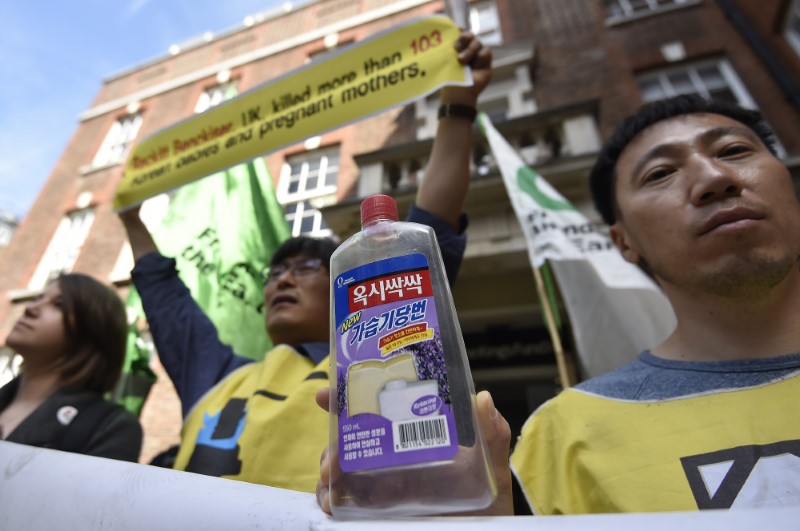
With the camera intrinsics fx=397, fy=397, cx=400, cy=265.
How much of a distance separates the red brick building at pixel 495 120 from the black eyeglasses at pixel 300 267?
1.41m

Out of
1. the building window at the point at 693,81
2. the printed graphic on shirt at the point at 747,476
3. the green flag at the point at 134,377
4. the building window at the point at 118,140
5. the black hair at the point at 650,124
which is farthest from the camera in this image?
the building window at the point at 118,140

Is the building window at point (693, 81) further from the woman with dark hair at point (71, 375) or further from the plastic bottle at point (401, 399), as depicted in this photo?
the woman with dark hair at point (71, 375)

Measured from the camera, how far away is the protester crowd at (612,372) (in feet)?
2.98

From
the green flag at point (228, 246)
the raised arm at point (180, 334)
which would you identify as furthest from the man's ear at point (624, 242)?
the green flag at point (228, 246)

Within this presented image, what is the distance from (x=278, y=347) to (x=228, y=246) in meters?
1.73

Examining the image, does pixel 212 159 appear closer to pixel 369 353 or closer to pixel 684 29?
pixel 369 353

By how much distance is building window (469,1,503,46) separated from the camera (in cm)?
855

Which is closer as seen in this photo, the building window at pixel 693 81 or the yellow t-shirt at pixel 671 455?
the yellow t-shirt at pixel 671 455

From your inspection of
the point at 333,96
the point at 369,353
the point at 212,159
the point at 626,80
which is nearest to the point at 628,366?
the point at 369,353

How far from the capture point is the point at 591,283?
9.20ft

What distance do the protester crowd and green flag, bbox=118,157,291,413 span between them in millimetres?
772

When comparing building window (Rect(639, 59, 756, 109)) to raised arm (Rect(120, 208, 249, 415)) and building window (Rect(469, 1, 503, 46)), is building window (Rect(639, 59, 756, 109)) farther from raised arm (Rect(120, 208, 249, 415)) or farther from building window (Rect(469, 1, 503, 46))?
raised arm (Rect(120, 208, 249, 415))

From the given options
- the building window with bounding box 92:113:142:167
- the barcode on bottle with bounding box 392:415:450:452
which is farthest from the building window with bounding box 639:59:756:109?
the building window with bounding box 92:113:142:167

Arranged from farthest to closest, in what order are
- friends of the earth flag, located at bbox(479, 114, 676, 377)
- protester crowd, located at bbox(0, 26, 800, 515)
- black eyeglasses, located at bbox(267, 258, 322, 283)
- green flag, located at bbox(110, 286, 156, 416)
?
green flag, located at bbox(110, 286, 156, 416) < friends of the earth flag, located at bbox(479, 114, 676, 377) < black eyeglasses, located at bbox(267, 258, 322, 283) < protester crowd, located at bbox(0, 26, 800, 515)
